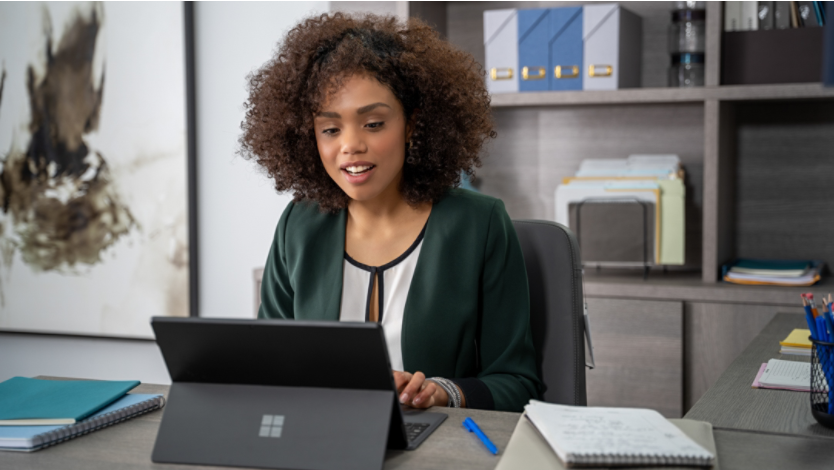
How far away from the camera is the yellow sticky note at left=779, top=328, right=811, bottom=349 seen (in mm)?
1359

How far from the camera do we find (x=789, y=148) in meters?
2.38

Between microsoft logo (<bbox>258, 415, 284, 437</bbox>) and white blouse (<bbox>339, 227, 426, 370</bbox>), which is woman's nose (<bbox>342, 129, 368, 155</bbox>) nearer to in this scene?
white blouse (<bbox>339, 227, 426, 370</bbox>)

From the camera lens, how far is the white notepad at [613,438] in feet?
2.48

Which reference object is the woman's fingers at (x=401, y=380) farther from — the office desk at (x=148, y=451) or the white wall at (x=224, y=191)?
the white wall at (x=224, y=191)

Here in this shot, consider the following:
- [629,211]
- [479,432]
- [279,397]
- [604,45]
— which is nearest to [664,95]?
[604,45]

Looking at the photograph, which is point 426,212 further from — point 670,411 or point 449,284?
point 670,411

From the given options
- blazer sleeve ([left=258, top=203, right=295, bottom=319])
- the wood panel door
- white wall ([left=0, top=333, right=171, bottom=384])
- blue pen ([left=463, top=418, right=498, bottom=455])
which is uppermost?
blazer sleeve ([left=258, top=203, right=295, bottom=319])

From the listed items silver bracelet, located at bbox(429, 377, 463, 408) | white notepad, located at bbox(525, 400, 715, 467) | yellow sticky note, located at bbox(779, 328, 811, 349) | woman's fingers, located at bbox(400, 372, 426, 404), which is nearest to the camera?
white notepad, located at bbox(525, 400, 715, 467)

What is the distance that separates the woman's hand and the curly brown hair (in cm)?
40

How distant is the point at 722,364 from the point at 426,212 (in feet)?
3.87

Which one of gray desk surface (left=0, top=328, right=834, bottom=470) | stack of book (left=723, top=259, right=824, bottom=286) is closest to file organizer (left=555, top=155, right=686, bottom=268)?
stack of book (left=723, top=259, right=824, bottom=286)

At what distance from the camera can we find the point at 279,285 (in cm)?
142

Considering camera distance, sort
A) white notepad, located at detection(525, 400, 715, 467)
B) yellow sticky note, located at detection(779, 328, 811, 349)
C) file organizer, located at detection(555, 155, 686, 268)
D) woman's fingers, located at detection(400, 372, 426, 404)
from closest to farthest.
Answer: white notepad, located at detection(525, 400, 715, 467)
woman's fingers, located at detection(400, 372, 426, 404)
yellow sticky note, located at detection(779, 328, 811, 349)
file organizer, located at detection(555, 155, 686, 268)

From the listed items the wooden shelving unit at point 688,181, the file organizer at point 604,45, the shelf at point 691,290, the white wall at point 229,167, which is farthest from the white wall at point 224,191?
the shelf at point 691,290
